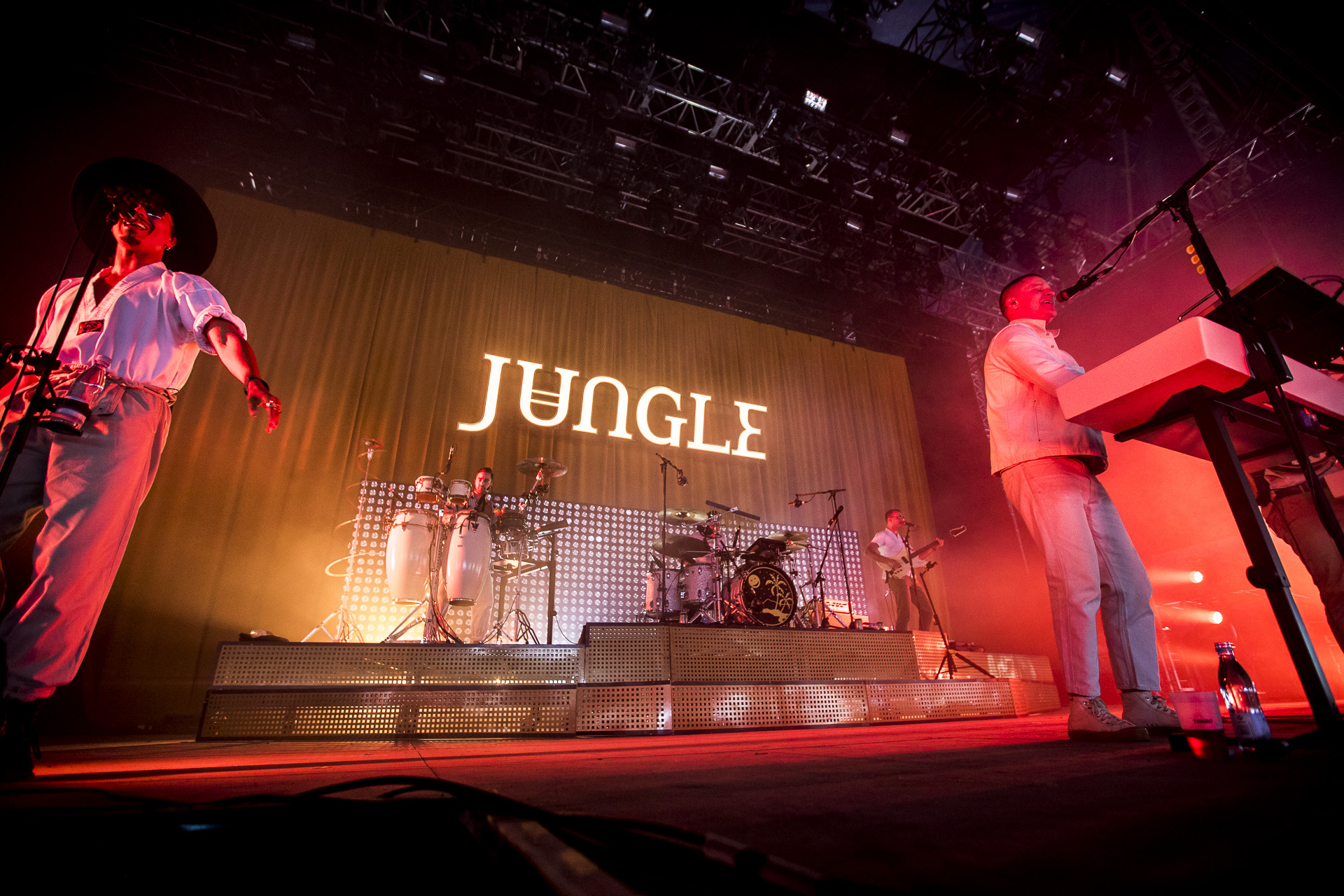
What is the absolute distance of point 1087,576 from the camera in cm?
209

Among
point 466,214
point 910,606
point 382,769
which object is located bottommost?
point 382,769

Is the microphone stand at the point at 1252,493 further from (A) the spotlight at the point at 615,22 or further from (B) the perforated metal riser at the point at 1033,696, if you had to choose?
(A) the spotlight at the point at 615,22

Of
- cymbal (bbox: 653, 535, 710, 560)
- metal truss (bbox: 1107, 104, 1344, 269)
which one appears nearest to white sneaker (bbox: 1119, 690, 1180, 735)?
cymbal (bbox: 653, 535, 710, 560)

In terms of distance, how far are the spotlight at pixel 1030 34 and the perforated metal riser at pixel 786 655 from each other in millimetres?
6094

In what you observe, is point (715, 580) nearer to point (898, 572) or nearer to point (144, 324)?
point (898, 572)

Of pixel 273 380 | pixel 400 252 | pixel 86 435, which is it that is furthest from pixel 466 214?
pixel 86 435

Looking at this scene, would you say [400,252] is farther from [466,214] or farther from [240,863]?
[240,863]

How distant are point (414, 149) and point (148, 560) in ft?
16.9

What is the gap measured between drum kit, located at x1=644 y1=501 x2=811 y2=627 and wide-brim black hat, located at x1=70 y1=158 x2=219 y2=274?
3.93 m

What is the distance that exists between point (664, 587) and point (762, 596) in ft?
3.63

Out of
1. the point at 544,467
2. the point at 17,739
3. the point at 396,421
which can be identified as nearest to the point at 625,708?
the point at 17,739

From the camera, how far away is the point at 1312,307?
1.90 meters

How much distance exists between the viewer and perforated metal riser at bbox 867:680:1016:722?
3.53 metres

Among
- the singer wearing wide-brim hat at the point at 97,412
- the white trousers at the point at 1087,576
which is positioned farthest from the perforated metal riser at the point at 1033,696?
the singer wearing wide-brim hat at the point at 97,412
